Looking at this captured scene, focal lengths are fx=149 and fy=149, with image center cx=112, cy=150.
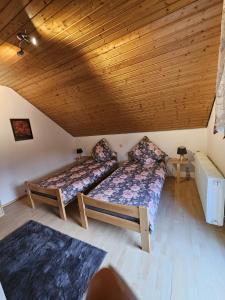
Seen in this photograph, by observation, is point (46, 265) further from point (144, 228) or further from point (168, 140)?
point (168, 140)

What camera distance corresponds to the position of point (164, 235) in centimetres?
203

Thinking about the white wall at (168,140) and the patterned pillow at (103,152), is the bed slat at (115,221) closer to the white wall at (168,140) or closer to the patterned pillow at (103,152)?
the patterned pillow at (103,152)

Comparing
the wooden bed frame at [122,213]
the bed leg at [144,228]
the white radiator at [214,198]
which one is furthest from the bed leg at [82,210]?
the white radiator at [214,198]

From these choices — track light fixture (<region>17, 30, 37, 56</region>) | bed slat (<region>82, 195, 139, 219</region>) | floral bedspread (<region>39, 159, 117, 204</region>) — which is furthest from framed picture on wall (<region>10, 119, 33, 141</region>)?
bed slat (<region>82, 195, 139, 219</region>)

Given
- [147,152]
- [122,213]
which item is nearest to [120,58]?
[122,213]

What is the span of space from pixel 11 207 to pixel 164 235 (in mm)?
3155

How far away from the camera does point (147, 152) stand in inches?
146

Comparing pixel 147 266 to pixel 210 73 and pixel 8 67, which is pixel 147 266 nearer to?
pixel 210 73

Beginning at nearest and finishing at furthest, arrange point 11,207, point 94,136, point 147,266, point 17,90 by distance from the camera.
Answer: point 147,266, point 11,207, point 17,90, point 94,136

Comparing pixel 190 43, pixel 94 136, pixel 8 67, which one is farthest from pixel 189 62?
pixel 94 136

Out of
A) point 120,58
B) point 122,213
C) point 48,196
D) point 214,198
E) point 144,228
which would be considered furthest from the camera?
point 48,196

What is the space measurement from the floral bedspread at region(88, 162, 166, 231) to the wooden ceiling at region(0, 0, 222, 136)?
1221 mm

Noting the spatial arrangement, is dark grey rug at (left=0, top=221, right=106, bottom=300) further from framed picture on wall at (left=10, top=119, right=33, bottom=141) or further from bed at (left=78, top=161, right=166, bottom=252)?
framed picture on wall at (left=10, top=119, right=33, bottom=141)

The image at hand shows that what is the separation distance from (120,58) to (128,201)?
2.01 meters
